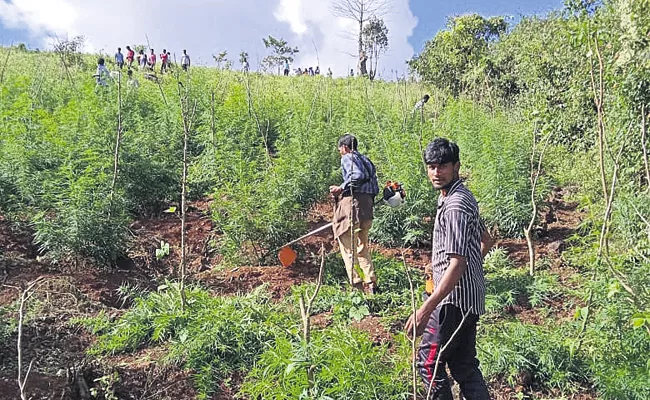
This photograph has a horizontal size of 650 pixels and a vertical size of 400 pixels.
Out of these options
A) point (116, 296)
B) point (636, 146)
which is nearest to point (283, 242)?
point (116, 296)

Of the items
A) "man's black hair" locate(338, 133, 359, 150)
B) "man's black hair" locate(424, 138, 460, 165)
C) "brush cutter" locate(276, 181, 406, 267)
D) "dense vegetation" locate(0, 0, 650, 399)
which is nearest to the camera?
"man's black hair" locate(424, 138, 460, 165)

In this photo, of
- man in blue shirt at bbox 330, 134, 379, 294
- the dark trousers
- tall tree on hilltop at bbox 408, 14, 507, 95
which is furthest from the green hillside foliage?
tall tree on hilltop at bbox 408, 14, 507, 95

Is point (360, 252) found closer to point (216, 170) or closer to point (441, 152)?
point (441, 152)

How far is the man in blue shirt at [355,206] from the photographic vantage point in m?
4.98

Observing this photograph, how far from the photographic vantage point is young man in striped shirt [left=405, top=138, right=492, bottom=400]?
8.76 ft

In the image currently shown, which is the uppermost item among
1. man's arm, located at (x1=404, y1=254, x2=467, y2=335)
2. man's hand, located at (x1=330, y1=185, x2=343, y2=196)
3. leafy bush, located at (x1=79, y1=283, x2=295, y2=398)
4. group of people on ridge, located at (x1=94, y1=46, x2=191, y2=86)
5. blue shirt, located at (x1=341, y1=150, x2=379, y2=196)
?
group of people on ridge, located at (x1=94, y1=46, x2=191, y2=86)

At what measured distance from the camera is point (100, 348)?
13.0 feet

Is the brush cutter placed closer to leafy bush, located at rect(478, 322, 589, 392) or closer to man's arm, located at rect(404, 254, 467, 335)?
leafy bush, located at rect(478, 322, 589, 392)

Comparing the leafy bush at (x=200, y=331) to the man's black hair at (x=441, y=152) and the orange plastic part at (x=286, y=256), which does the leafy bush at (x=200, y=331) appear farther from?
the man's black hair at (x=441, y=152)

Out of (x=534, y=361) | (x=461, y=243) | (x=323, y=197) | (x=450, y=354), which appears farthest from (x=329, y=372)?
(x=323, y=197)

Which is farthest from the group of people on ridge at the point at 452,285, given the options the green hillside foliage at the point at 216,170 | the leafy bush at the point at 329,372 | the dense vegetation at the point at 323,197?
the green hillside foliage at the point at 216,170

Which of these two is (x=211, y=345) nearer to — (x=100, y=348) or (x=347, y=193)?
(x=100, y=348)

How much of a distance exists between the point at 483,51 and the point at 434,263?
15.1 meters

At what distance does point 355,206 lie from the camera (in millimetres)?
5016
